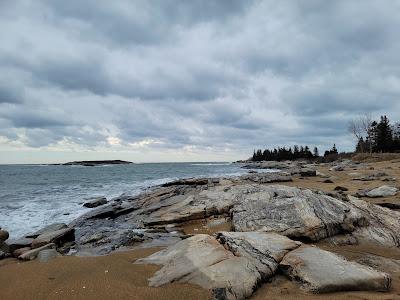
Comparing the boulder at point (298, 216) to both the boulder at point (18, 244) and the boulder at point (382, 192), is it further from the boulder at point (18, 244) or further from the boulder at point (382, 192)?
the boulder at point (18, 244)

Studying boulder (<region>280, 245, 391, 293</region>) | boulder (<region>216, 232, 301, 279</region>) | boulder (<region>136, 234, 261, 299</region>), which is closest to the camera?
boulder (<region>136, 234, 261, 299</region>)

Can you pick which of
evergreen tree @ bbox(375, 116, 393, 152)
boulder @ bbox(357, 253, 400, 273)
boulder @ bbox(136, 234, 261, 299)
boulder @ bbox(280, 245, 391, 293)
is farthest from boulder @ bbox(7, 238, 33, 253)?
evergreen tree @ bbox(375, 116, 393, 152)

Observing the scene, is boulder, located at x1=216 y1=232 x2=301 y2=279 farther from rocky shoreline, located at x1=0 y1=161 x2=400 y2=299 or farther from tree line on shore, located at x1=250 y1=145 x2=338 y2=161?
tree line on shore, located at x1=250 y1=145 x2=338 y2=161

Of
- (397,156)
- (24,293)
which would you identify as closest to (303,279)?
(24,293)

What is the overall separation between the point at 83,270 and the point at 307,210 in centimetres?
658

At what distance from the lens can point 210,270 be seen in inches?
243

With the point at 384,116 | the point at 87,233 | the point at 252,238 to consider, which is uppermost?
the point at 384,116

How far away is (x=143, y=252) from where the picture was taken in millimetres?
8727

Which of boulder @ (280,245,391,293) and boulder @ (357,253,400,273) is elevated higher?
boulder @ (280,245,391,293)

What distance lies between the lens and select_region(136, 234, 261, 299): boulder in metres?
5.67

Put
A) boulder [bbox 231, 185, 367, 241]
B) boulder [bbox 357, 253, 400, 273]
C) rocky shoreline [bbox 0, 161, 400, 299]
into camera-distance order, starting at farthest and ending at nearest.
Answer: boulder [bbox 231, 185, 367, 241] < boulder [bbox 357, 253, 400, 273] < rocky shoreline [bbox 0, 161, 400, 299]

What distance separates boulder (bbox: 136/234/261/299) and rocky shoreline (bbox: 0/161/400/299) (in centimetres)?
2

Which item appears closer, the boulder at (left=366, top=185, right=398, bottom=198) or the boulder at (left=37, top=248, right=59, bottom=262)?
the boulder at (left=37, top=248, right=59, bottom=262)

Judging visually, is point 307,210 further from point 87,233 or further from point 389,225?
point 87,233
